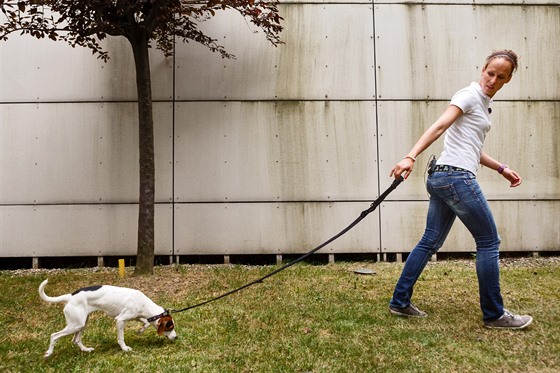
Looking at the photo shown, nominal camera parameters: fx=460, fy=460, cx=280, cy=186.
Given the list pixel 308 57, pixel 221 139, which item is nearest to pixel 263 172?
pixel 221 139

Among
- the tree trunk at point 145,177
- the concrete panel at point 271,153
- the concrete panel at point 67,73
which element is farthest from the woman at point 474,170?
the concrete panel at point 67,73

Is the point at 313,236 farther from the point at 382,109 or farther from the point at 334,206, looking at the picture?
the point at 382,109

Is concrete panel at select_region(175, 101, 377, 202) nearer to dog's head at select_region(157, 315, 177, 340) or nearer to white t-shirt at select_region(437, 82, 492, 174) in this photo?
white t-shirt at select_region(437, 82, 492, 174)

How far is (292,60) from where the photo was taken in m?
6.66

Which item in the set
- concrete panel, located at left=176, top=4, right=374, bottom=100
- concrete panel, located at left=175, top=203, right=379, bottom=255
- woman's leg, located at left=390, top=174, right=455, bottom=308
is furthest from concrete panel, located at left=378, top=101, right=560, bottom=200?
woman's leg, located at left=390, top=174, right=455, bottom=308

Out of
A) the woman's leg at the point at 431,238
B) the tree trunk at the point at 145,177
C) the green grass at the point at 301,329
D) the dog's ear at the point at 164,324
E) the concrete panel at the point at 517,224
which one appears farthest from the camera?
the concrete panel at the point at 517,224

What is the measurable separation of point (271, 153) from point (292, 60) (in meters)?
1.39

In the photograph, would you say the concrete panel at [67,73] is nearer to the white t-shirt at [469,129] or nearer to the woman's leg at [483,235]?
the white t-shirt at [469,129]

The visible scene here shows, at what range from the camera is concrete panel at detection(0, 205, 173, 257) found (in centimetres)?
649

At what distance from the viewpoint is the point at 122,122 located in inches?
260

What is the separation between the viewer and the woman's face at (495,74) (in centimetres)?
339

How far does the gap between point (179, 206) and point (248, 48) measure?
2483 mm

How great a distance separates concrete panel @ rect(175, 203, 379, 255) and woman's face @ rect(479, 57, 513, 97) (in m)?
3.28

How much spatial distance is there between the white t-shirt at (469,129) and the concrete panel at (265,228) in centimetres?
314
